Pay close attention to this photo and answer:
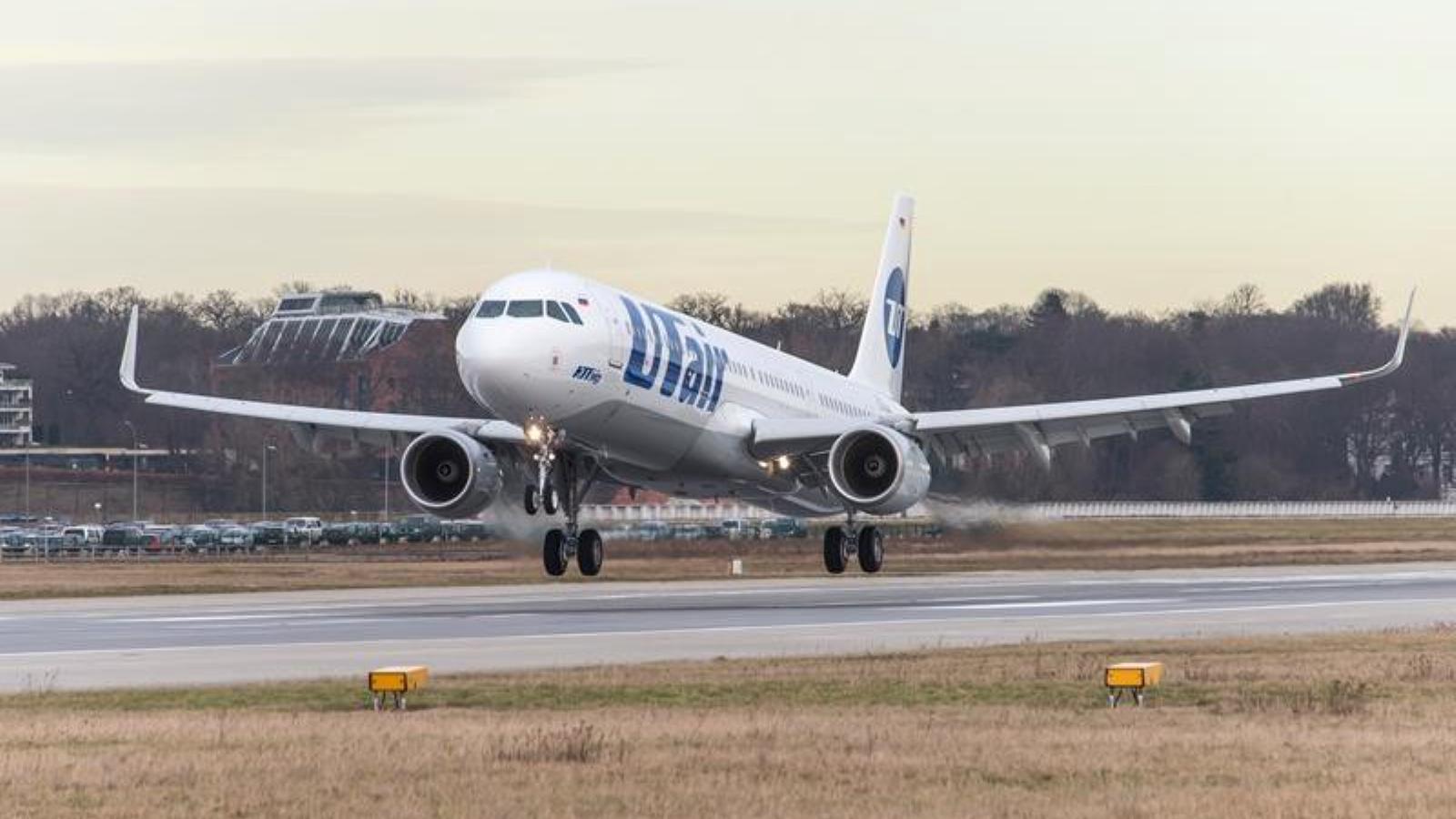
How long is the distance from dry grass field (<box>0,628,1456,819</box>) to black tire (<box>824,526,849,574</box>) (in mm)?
25130

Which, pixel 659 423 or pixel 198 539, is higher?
pixel 659 423

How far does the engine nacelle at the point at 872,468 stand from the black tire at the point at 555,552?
19.2ft

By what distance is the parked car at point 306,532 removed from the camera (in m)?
108

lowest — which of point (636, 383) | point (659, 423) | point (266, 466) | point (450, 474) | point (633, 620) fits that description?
point (633, 620)

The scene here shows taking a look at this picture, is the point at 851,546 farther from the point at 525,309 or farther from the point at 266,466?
the point at 266,466

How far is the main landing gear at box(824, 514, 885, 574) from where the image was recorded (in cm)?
5859

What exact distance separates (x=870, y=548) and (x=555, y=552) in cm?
940

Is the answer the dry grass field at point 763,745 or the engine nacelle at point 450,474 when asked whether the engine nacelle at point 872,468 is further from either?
the dry grass field at point 763,745

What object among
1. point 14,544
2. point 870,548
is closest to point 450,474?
point 870,548

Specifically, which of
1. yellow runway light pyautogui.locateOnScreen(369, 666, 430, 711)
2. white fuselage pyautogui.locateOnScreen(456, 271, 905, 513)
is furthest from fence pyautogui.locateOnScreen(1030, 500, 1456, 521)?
yellow runway light pyautogui.locateOnScreen(369, 666, 430, 711)

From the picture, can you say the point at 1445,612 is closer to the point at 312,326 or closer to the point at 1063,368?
the point at 1063,368

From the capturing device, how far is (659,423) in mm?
50438

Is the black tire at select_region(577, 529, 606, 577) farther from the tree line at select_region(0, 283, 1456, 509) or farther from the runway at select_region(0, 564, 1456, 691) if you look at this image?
the tree line at select_region(0, 283, 1456, 509)

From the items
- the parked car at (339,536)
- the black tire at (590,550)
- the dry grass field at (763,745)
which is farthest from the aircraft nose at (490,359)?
the parked car at (339,536)
